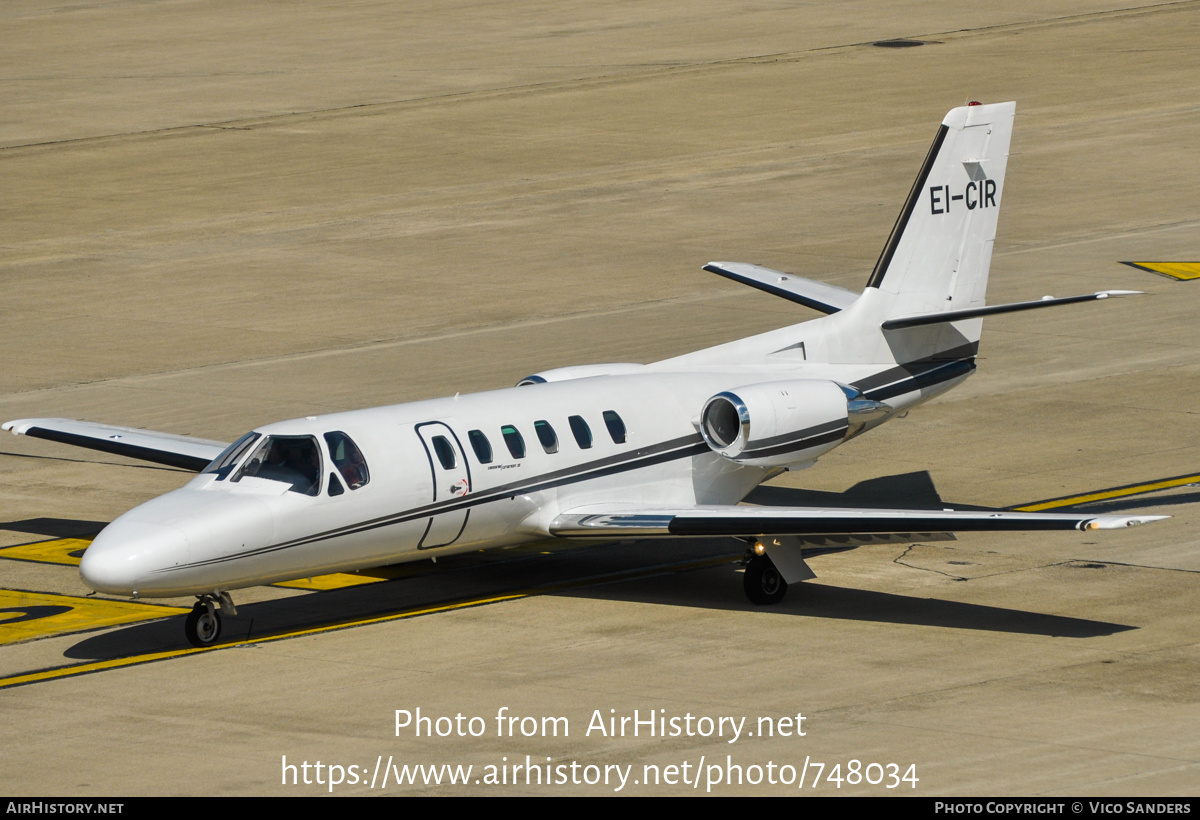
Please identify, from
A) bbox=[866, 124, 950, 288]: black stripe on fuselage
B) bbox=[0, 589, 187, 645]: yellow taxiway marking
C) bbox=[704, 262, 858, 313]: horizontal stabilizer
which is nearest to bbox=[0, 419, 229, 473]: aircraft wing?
bbox=[0, 589, 187, 645]: yellow taxiway marking

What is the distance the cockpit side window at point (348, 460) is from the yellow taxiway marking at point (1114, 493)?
9.35 meters

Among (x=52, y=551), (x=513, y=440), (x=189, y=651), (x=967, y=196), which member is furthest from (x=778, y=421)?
(x=52, y=551)

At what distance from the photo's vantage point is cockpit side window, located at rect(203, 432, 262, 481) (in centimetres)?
2080

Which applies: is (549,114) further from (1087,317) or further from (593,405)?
(593,405)

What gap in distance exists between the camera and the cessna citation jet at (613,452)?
20141mm

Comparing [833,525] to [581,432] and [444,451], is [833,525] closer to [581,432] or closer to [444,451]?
[581,432]

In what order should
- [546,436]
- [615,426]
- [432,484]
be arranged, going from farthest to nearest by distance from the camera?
[615,426] < [546,436] < [432,484]

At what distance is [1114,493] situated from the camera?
2619 cm

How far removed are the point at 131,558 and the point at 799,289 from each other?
12.2m

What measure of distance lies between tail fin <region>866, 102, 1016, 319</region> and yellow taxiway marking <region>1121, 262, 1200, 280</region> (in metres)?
15.4

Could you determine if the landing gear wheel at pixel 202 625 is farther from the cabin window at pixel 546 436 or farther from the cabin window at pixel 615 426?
the cabin window at pixel 615 426

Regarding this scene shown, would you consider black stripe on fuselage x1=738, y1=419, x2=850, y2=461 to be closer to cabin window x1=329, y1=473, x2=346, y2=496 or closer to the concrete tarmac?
the concrete tarmac

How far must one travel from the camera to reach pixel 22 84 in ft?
226

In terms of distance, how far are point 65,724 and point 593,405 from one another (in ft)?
25.0
